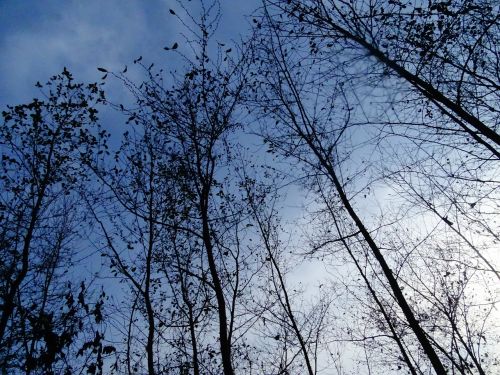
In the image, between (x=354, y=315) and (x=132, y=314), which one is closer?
(x=132, y=314)

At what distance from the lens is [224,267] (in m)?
10.1

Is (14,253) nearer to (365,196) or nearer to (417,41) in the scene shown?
(365,196)

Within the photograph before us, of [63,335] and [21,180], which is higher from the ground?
[21,180]

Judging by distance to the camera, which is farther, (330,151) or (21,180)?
(21,180)

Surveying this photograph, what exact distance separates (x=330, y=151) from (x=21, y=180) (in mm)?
10042

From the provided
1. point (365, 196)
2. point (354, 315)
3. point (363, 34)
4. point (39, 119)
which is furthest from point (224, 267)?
point (354, 315)

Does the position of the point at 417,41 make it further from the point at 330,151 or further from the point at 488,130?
the point at 330,151

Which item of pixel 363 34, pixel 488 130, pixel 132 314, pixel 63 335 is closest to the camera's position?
pixel 63 335

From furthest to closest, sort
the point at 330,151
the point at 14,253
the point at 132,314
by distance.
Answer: the point at 132,314
the point at 330,151
the point at 14,253

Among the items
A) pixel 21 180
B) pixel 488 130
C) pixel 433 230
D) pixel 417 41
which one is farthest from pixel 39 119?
pixel 433 230

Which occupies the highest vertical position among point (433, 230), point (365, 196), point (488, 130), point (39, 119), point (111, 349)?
point (39, 119)

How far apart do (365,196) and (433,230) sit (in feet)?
8.03

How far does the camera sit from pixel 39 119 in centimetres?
1136

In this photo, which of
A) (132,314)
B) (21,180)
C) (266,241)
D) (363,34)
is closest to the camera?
(363,34)
